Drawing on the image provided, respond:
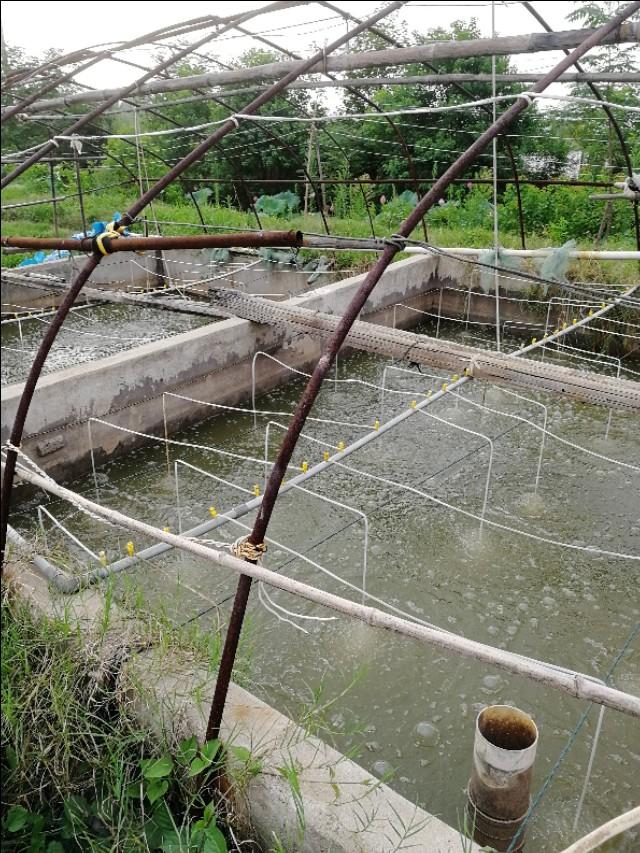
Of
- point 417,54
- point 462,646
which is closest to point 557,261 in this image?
point 417,54

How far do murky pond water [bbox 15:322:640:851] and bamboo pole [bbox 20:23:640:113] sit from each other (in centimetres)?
266

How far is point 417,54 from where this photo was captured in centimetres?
477

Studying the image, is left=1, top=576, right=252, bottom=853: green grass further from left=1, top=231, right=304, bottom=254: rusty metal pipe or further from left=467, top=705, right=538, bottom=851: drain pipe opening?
left=1, top=231, right=304, bottom=254: rusty metal pipe

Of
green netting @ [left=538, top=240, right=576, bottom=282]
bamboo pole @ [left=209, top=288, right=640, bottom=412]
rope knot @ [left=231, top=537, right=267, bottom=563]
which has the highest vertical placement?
green netting @ [left=538, top=240, right=576, bottom=282]

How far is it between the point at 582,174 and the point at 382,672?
11.8m

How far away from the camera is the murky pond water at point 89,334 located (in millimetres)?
9258

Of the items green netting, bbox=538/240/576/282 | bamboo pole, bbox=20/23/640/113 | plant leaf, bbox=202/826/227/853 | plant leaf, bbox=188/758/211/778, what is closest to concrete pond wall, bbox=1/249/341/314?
bamboo pole, bbox=20/23/640/113

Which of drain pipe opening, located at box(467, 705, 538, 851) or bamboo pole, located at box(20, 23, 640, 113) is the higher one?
bamboo pole, located at box(20, 23, 640, 113)

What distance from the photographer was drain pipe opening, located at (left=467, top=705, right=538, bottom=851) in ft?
9.69

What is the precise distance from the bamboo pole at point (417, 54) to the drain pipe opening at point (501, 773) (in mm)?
3664

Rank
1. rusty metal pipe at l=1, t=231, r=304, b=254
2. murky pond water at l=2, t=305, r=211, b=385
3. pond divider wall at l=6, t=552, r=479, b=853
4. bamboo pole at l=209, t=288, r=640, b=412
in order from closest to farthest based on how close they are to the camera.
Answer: pond divider wall at l=6, t=552, r=479, b=853
rusty metal pipe at l=1, t=231, r=304, b=254
bamboo pole at l=209, t=288, r=640, b=412
murky pond water at l=2, t=305, r=211, b=385

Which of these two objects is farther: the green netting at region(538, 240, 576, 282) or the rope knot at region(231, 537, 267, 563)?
the green netting at region(538, 240, 576, 282)

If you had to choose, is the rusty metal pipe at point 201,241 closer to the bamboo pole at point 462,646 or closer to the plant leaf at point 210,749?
the bamboo pole at point 462,646

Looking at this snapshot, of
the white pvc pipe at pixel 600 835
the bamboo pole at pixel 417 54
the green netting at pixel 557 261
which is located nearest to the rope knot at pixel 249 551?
the white pvc pipe at pixel 600 835
